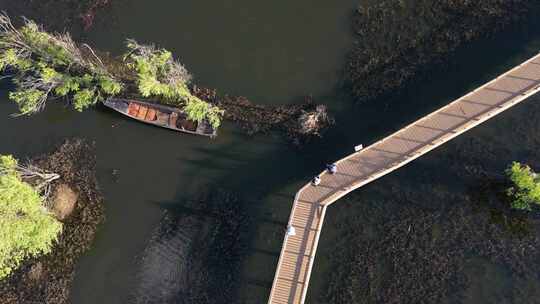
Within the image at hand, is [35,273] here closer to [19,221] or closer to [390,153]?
[19,221]

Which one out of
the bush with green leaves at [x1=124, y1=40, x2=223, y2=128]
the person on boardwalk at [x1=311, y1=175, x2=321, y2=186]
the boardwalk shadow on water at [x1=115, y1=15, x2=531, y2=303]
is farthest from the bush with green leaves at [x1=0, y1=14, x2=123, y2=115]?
the person on boardwalk at [x1=311, y1=175, x2=321, y2=186]

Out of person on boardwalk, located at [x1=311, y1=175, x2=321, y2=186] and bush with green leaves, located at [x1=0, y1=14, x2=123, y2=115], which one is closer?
person on boardwalk, located at [x1=311, y1=175, x2=321, y2=186]

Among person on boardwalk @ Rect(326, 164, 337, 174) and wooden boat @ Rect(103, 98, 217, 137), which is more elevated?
wooden boat @ Rect(103, 98, 217, 137)

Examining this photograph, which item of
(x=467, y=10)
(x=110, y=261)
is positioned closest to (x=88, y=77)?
(x=110, y=261)

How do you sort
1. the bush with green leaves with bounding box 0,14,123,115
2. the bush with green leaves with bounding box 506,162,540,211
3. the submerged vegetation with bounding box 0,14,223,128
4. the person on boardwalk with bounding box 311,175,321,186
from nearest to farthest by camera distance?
the bush with green leaves with bounding box 506,162,540,211 < the person on boardwalk with bounding box 311,175,321,186 < the submerged vegetation with bounding box 0,14,223,128 < the bush with green leaves with bounding box 0,14,123,115

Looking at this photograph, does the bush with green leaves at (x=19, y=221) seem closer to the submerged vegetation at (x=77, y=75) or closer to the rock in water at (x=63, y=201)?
the rock in water at (x=63, y=201)

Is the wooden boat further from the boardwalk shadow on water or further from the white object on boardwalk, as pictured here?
the white object on boardwalk

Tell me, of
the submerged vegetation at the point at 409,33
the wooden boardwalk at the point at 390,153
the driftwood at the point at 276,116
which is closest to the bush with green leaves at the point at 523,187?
the wooden boardwalk at the point at 390,153
